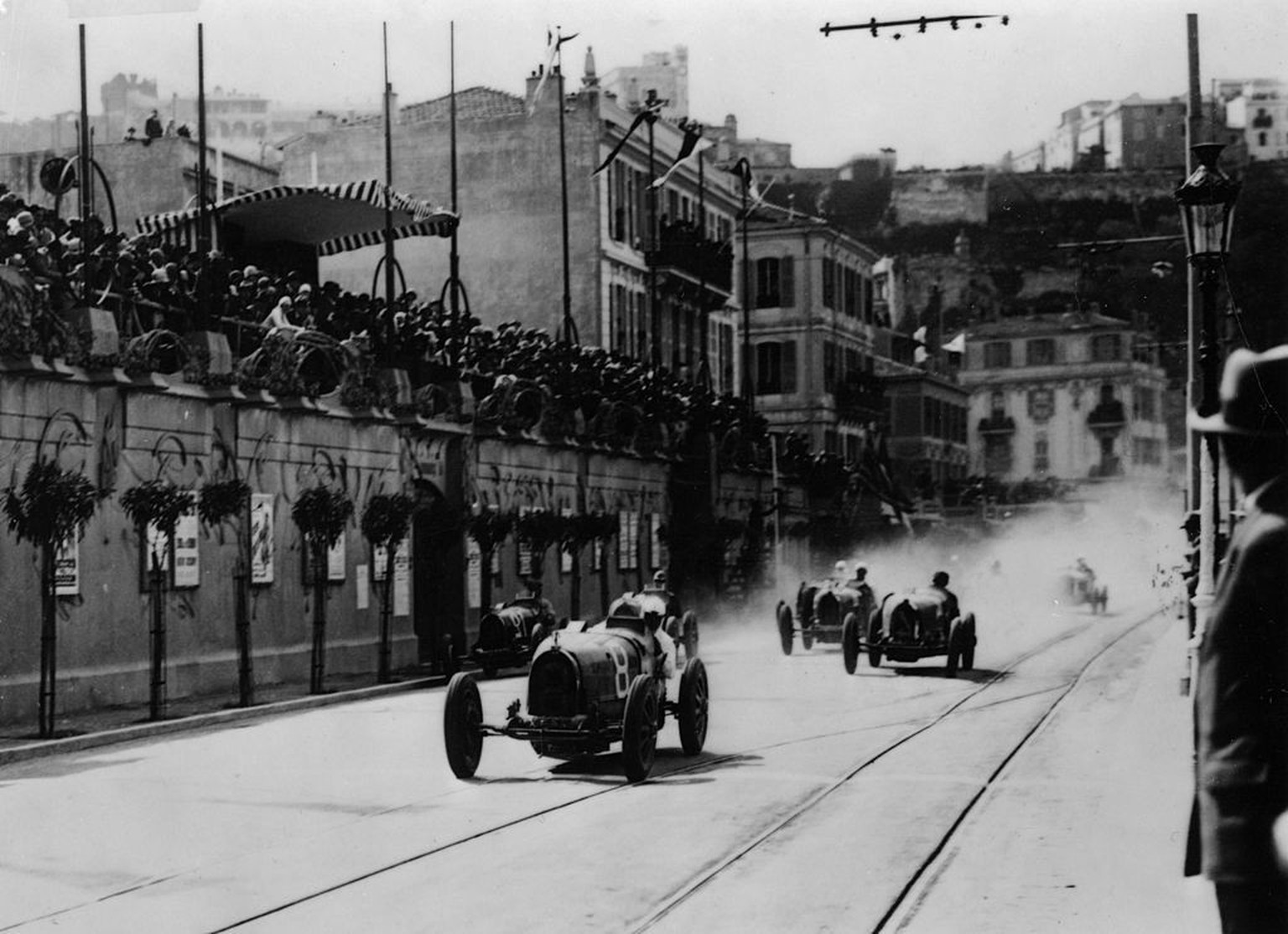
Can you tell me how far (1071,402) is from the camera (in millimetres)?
56688

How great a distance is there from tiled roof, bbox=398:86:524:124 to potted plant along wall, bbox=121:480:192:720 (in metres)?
26.6

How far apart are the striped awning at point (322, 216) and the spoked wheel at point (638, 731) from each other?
17.7 m

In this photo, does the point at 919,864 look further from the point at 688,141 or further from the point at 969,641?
the point at 688,141

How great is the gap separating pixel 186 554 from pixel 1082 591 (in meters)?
38.8

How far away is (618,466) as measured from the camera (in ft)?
140

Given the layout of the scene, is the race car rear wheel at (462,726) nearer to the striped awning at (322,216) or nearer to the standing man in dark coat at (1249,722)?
the standing man in dark coat at (1249,722)

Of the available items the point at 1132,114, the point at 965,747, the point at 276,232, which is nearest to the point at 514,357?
the point at 276,232

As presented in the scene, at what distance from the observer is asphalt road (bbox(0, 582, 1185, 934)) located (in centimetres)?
941

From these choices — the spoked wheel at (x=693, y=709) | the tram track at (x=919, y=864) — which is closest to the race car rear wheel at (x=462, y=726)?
the spoked wheel at (x=693, y=709)

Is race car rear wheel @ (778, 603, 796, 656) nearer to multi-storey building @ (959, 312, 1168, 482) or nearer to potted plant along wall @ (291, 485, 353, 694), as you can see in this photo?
potted plant along wall @ (291, 485, 353, 694)

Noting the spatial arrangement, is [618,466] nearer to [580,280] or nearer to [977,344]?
[580,280]

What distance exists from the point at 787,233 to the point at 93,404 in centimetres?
4758

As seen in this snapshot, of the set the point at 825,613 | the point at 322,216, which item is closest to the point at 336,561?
the point at 322,216

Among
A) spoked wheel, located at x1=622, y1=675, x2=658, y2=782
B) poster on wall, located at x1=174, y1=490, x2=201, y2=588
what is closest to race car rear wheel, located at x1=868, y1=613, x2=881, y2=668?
poster on wall, located at x1=174, y1=490, x2=201, y2=588
